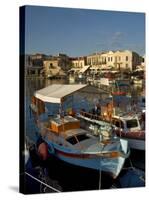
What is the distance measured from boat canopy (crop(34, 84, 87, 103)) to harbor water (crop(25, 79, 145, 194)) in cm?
4

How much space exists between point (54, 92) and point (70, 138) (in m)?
0.48

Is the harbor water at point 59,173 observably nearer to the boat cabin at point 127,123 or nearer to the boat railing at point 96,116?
the boat cabin at point 127,123

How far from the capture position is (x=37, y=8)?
16.9ft

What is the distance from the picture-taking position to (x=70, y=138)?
5.31 metres

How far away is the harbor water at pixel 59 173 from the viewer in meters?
5.16

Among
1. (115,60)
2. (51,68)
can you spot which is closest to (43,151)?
(51,68)

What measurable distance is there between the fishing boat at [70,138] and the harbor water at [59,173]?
0.05 metres

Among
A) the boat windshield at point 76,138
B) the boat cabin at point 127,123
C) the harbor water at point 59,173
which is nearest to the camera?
the harbor water at point 59,173

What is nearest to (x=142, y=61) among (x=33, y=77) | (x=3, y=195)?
(x=33, y=77)

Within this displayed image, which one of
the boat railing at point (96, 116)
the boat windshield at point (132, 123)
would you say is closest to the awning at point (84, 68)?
the boat railing at point (96, 116)

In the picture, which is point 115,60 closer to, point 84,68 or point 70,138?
point 84,68

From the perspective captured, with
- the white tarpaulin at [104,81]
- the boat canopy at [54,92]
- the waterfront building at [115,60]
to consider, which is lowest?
the boat canopy at [54,92]

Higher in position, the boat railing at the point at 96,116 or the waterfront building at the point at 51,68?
the waterfront building at the point at 51,68

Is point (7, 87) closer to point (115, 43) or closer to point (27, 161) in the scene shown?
point (27, 161)
